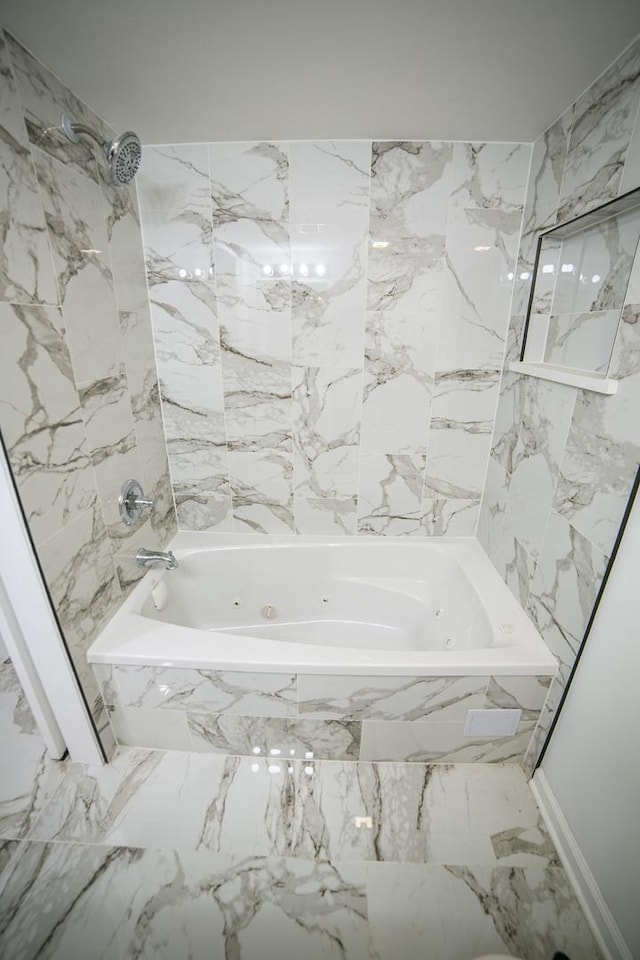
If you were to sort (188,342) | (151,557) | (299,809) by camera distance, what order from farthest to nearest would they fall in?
(188,342), (151,557), (299,809)

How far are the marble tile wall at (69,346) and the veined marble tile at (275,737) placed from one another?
1.31 ft

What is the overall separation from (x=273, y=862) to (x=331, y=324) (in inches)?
76.1

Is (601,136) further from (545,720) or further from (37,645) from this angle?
(37,645)

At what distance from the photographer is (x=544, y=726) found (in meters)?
1.29

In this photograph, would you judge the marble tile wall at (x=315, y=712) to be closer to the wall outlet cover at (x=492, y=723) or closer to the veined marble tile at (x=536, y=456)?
the wall outlet cover at (x=492, y=723)

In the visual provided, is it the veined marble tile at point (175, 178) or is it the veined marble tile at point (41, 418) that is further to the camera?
the veined marble tile at point (175, 178)

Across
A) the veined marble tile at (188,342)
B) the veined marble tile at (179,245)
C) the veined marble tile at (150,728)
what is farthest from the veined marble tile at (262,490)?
the veined marble tile at (150,728)

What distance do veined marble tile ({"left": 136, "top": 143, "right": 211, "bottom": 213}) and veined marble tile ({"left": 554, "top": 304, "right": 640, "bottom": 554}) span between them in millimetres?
1584

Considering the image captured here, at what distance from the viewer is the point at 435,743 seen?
4.49ft

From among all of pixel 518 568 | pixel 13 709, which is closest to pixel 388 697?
pixel 518 568

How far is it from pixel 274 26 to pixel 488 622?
189cm

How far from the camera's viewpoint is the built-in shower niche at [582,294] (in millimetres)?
1057

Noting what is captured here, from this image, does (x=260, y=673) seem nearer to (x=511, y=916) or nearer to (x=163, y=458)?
(x=511, y=916)

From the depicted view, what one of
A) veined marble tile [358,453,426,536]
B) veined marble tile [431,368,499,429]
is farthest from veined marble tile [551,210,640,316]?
veined marble tile [358,453,426,536]
